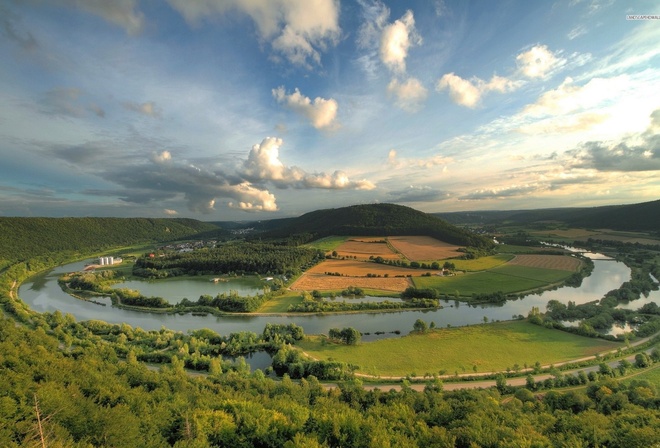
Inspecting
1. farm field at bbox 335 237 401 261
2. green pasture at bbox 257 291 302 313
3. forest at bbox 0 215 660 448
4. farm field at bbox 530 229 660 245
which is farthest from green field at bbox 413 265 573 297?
farm field at bbox 530 229 660 245

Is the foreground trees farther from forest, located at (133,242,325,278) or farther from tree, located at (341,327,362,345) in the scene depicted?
forest, located at (133,242,325,278)

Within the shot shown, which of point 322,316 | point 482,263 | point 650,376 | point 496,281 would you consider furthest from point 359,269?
point 650,376

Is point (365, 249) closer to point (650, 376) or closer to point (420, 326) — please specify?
point (420, 326)

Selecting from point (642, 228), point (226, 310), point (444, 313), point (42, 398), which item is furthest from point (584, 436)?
point (642, 228)

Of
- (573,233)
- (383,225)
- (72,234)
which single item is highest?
(72,234)

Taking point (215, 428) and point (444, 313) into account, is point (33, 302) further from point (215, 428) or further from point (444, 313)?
point (444, 313)

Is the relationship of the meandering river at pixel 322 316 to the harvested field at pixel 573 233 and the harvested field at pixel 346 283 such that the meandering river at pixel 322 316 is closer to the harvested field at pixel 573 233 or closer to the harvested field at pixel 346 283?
the harvested field at pixel 346 283
